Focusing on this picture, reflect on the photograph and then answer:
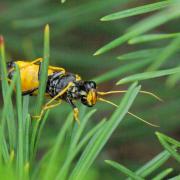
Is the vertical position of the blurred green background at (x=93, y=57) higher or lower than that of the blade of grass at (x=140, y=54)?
lower

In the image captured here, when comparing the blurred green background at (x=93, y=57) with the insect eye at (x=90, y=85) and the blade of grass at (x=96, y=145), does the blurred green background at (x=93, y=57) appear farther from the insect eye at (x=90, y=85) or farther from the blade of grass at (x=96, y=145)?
the blade of grass at (x=96, y=145)

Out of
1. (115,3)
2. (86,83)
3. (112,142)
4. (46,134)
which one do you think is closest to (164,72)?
(86,83)

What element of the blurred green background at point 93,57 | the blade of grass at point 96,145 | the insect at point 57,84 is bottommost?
the blurred green background at point 93,57

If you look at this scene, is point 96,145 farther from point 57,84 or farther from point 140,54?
point 57,84

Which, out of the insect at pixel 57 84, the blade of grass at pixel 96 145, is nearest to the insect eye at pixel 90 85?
the insect at pixel 57 84

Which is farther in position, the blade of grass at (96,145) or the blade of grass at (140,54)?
the blade of grass at (140,54)

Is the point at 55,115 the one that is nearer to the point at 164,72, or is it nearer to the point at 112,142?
the point at 112,142

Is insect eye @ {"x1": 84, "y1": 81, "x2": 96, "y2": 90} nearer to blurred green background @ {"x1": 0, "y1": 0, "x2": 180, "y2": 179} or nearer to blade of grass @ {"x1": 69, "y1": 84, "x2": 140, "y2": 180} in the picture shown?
blade of grass @ {"x1": 69, "y1": 84, "x2": 140, "y2": 180}

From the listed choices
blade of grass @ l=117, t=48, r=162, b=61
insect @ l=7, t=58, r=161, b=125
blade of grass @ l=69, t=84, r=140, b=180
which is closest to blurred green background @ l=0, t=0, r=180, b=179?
insect @ l=7, t=58, r=161, b=125
